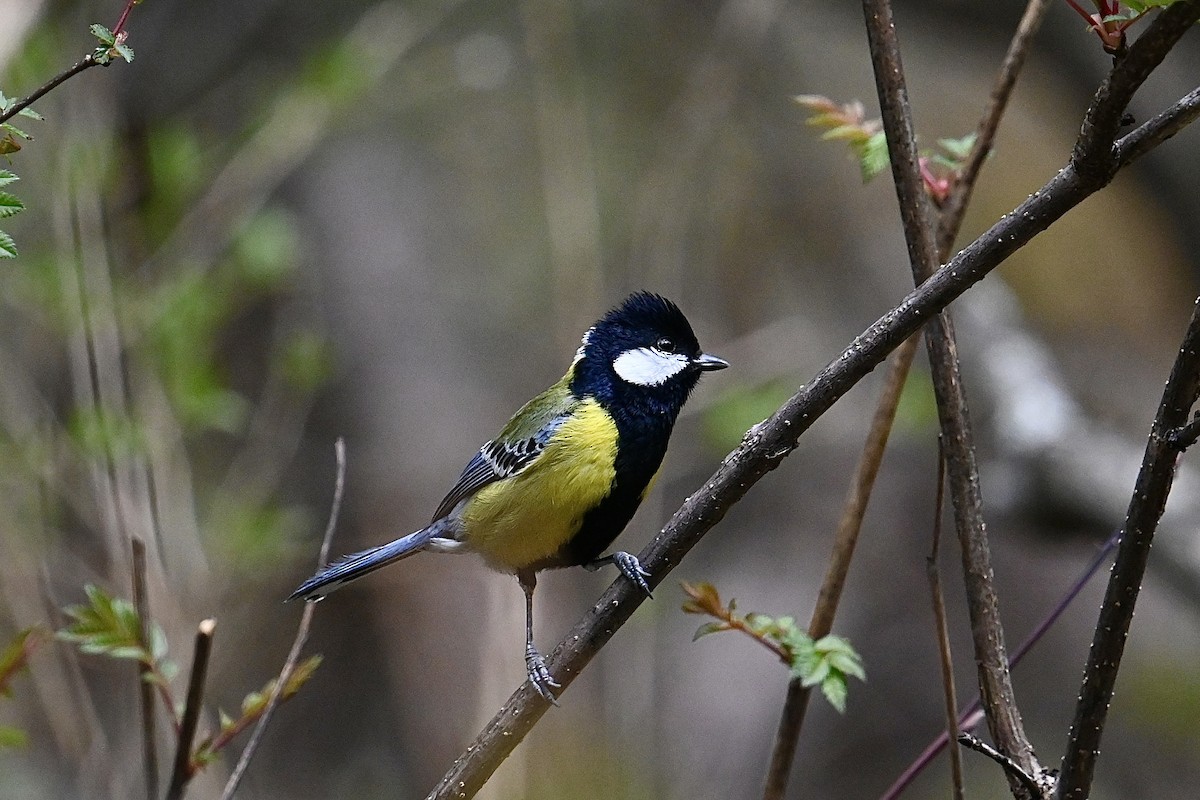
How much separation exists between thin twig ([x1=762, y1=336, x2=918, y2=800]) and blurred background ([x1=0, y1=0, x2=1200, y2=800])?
3.87 ft

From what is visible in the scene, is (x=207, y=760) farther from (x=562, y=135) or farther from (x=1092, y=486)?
(x=562, y=135)

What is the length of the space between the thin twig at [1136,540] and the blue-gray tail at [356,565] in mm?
1333

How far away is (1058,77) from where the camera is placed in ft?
10.9

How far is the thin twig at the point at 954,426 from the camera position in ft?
4.42

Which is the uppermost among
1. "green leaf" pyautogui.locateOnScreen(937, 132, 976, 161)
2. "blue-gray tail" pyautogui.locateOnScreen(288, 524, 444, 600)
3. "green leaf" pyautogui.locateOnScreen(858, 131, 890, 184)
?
"green leaf" pyautogui.locateOnScreen(937, 132, 976, 161)

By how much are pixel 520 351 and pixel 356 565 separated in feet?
9.50

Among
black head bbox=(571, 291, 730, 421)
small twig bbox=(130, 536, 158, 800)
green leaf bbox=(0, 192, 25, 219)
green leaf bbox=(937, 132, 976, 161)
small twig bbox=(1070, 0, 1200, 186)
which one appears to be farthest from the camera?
black head bbox=(571, 291, 730, 421)

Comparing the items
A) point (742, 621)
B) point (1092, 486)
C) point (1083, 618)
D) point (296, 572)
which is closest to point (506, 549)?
point (742, 621)

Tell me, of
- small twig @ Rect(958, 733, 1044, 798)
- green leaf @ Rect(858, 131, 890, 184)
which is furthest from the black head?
small twig @ Rect(958, 733, 1044, 798)

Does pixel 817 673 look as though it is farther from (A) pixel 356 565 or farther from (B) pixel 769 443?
(A) pixel 356 565

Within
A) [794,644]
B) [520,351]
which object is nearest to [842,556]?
[794,644]

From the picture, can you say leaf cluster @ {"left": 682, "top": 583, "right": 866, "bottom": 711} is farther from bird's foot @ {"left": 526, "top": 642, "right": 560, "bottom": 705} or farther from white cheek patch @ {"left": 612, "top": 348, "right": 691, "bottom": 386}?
white cheek patch @ {"left": 612, "top": 348, "right": 691, "bottom": 386}

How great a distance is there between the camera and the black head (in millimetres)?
2480

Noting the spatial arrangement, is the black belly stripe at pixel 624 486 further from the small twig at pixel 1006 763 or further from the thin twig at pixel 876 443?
the small twig at pixel 1006 763
